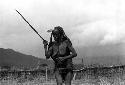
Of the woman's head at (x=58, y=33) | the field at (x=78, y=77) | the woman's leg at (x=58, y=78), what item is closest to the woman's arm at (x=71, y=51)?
the woman's head at (x=58, y=33)

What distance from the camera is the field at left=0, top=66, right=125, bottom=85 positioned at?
96.4 feet

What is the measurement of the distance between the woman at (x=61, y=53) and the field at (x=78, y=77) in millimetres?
17825

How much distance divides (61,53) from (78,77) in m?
22.4

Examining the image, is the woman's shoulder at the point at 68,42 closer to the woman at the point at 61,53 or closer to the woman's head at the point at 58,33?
the woman at the point at 61,53

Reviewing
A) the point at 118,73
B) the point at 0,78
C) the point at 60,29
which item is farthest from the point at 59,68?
the point at 0,78

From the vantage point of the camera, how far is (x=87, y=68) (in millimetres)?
32094

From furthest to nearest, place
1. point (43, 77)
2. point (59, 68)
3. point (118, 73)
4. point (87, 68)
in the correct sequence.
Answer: point (43, 77) → point (87, 68) → point (118, 73) → point (59, 68)

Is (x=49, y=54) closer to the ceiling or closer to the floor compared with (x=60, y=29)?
closer to the floor

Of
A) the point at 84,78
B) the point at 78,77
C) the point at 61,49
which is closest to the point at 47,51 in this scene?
the point at 61,49

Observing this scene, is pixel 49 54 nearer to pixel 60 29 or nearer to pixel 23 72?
pixel 60 29

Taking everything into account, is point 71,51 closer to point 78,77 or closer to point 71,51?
point 71,51

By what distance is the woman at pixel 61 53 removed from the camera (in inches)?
405

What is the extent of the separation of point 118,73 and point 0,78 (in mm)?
12005

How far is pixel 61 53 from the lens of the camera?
10.5 m
